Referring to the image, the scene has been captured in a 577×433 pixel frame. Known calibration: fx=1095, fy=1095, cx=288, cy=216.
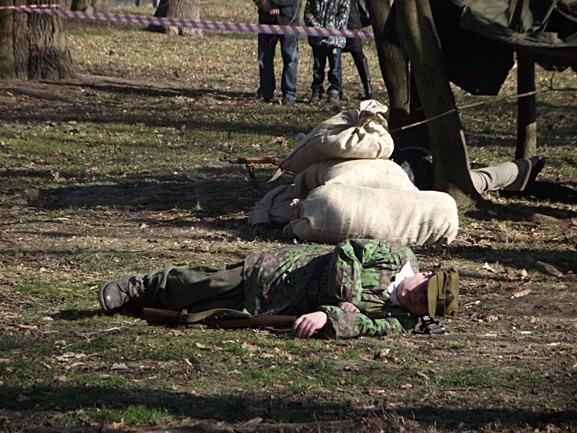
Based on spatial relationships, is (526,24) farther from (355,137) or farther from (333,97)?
(333,97)

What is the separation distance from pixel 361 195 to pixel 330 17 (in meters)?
8.00

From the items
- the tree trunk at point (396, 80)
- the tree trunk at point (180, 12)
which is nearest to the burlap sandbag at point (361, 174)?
the tree trunk at point (396, 80)

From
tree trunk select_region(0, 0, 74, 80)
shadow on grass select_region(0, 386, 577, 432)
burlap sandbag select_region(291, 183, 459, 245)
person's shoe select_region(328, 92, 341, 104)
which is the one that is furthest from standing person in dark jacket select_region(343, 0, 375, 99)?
shadow on grass select_region(0, 386, 577, 432)

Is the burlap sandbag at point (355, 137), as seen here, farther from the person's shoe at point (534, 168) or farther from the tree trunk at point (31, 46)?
the tree trunk at point (31, 46)

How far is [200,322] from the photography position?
6297 mm

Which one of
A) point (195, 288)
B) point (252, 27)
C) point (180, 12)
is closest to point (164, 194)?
point (195, 288)

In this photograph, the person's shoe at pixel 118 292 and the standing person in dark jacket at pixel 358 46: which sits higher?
the standing person in dark jacket at pixel 358 46

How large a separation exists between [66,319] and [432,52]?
5.05 meters

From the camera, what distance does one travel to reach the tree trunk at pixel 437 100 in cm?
1012

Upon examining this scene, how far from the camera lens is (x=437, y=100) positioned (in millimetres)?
10211

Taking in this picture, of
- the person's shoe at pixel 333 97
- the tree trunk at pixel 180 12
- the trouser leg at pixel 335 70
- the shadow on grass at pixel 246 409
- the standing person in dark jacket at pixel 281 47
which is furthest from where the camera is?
the tree trunk at pixel 180 12

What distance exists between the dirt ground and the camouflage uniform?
14.4 inches

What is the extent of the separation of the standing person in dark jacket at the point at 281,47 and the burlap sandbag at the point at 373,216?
7978 mm

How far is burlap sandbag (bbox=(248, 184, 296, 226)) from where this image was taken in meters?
9.52
